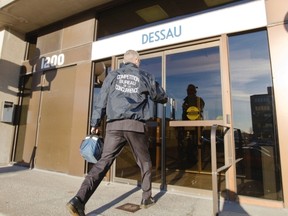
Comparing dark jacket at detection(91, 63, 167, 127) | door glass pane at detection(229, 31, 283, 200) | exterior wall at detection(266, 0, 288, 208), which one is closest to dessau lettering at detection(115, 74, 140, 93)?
dark jacket at detection(91, 63, 167, 127)

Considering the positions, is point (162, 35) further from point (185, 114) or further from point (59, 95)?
point (59, 95)

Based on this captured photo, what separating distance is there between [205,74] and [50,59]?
12.8 feet

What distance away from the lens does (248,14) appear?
3.63 metres


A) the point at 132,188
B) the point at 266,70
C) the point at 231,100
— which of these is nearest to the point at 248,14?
the point at 266,70

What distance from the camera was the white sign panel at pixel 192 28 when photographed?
362 cm

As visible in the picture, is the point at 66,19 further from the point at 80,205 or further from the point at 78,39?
the point at 80,205

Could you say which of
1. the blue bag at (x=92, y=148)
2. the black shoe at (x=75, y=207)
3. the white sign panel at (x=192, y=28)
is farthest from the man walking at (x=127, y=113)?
the white sign panel at (x=192, y=28)

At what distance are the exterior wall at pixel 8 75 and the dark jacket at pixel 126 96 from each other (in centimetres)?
470

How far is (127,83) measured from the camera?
2.89 metres

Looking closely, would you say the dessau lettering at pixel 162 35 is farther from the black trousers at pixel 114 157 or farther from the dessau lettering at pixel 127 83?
the black trousers at pixel 114 157

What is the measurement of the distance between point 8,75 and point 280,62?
6406mm

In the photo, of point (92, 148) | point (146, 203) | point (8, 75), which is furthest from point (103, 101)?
point (8, 75)

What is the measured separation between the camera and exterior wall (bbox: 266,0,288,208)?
3.18m

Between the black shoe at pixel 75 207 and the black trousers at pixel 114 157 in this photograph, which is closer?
the black shoe at pixel 75 207
